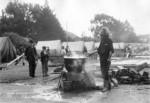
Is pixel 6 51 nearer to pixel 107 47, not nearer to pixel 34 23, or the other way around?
pixel 107 47

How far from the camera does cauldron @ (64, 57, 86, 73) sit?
28.6 feet

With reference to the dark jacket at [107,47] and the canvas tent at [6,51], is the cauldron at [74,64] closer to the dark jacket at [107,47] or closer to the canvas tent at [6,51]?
the dark jacket at [107,47]

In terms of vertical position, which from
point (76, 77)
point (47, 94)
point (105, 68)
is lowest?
point (47, 94)

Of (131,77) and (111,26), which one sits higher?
(111,26)

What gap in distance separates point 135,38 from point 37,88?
8517cm

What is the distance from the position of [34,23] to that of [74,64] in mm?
48795

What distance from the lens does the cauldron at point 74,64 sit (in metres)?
8.70

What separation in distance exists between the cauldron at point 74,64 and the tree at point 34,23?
46064mm

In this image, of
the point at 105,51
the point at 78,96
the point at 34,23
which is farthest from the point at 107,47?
the point at 34,23

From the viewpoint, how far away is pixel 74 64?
8703mm

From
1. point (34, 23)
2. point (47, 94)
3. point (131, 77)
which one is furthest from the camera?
point (34, 23)

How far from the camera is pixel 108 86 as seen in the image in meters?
8.23

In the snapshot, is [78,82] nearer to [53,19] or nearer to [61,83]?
[61,83]

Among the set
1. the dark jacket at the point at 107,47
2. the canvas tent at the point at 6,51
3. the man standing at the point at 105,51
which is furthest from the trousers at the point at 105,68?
the canvas tent at the point at 6,51
